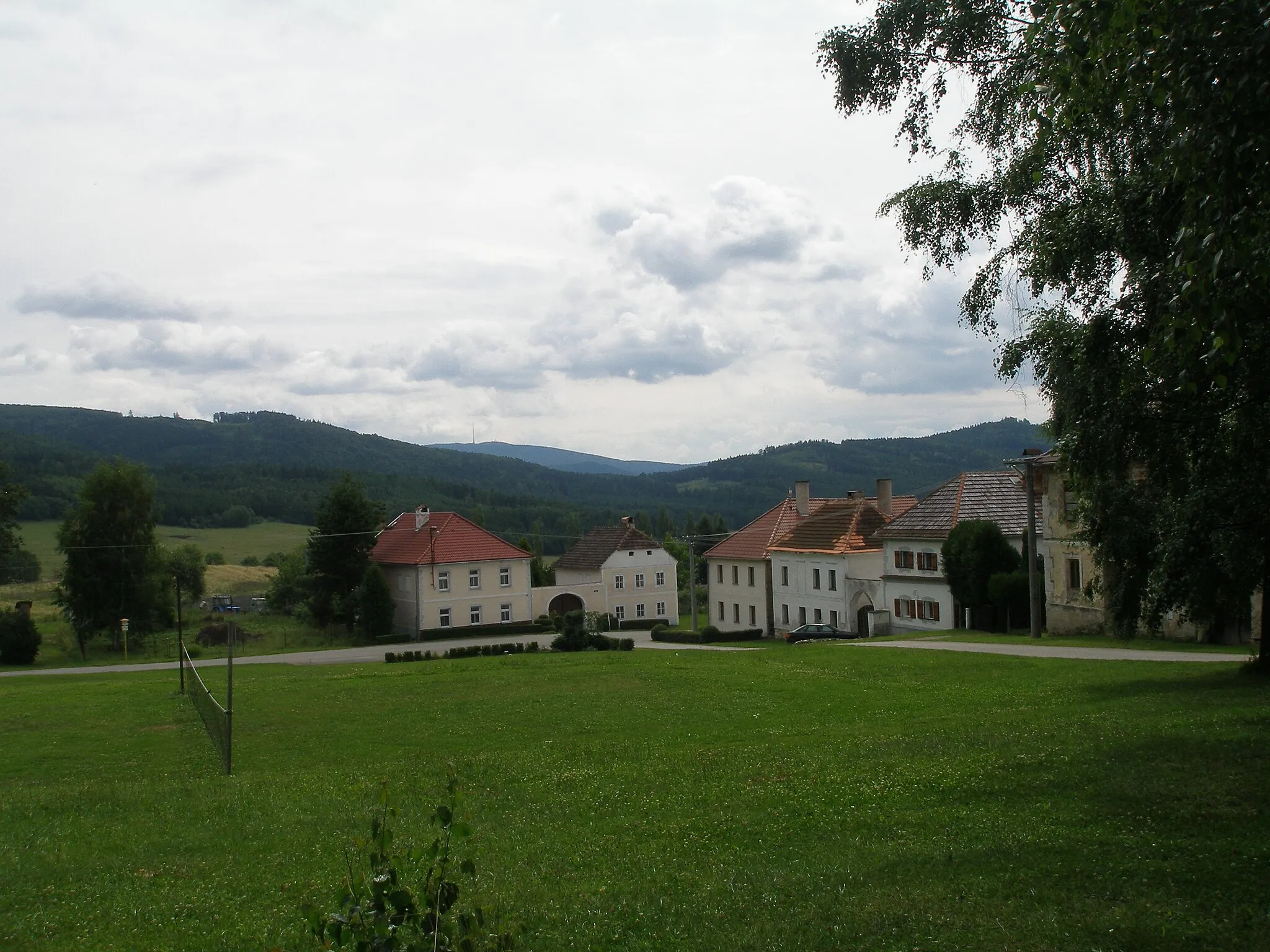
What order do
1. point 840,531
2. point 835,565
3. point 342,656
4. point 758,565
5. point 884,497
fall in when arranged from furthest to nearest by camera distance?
point 758,565
point 884,497
point 840,531
point 835,565
point 342,656

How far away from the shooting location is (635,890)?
30.9ft

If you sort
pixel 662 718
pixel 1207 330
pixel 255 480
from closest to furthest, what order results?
pixel 1207 330 → pixel 662 718 → pixel 255 480

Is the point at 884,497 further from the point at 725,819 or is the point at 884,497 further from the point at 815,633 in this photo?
the point at 725,819

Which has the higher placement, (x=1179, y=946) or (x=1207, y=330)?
(x=1207, y=330)

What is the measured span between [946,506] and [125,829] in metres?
49.2

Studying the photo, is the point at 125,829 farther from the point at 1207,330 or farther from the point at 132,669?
the point at 132,669

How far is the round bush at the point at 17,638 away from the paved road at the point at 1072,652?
4516 centimetres

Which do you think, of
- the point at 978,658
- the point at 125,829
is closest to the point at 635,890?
the point at 125,829

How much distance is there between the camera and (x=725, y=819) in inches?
475

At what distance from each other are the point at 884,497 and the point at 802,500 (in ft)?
24.7

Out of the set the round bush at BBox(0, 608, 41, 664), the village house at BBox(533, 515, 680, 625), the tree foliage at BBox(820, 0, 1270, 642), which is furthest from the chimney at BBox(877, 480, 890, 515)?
the round bush at BBox(0, 608, 41, 664)

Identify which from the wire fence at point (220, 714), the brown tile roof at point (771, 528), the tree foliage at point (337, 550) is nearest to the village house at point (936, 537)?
the brown tile roof at point (771, 528)

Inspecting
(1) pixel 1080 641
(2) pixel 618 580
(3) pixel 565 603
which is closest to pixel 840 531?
(2) pixel 618 580

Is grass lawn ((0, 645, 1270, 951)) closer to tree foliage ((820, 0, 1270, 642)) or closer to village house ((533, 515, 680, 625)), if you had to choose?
tree foliage ((820, 0, 1270, 642))
